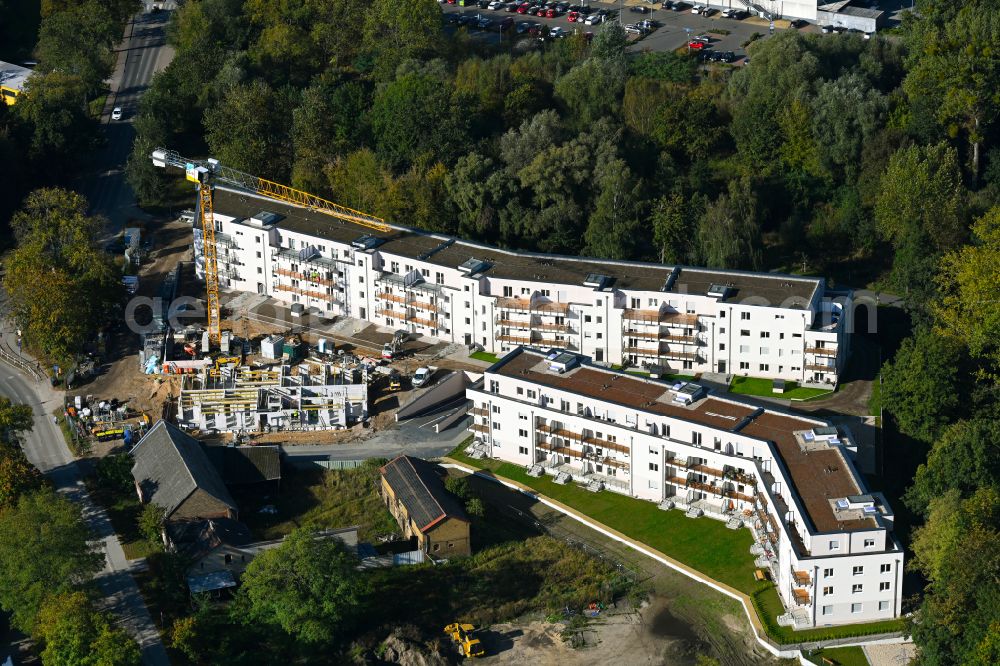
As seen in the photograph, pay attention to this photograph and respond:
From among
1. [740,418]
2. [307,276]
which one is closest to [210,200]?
[307,276]

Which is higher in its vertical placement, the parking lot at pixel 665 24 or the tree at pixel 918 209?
the parking lot at pixel 665 24

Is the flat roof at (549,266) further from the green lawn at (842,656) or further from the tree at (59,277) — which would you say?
the green lawn at (842,656)

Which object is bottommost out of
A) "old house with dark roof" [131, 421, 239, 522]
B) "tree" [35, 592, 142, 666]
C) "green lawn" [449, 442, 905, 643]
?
Answer: "green lawn" [449, 442, 905, 643]

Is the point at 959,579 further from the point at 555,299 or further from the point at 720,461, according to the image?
the point at 555,299

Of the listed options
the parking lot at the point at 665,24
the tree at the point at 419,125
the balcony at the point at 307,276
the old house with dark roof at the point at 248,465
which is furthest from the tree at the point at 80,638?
the parking lot at the point at 665,24

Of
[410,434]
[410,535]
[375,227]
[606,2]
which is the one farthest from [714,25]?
[410,535]

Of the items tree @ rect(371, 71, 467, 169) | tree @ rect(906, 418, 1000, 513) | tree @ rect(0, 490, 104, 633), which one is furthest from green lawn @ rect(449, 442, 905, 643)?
tree @ rect(371, 71, 467, 169)

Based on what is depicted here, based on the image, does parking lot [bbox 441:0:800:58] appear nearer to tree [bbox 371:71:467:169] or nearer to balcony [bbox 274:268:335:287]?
tree [bbox 371:71:467:169]
